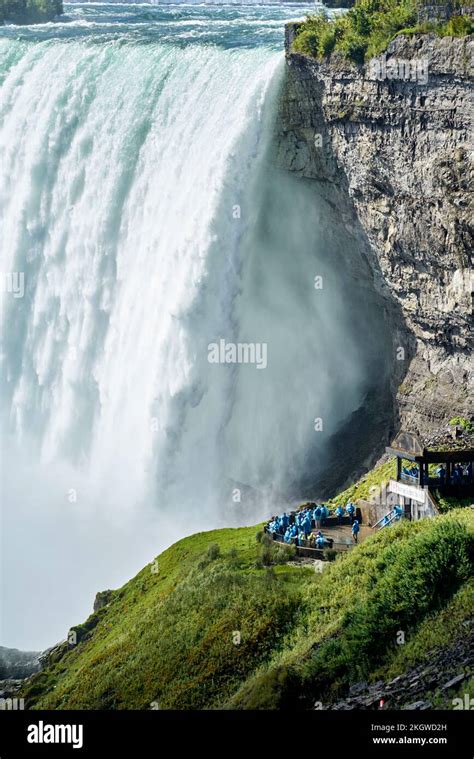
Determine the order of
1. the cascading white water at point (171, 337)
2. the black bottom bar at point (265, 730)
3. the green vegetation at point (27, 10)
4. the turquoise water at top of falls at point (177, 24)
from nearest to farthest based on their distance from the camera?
the black bottom bar at point (265, 730) < the cascading white water at point (171, 337) < the turquoise water at top of falls at point (177, 24) < the green vegetation at point (27, 10)

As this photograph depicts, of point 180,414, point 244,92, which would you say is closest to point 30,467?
point 180,414

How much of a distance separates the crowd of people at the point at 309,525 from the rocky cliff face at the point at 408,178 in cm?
528

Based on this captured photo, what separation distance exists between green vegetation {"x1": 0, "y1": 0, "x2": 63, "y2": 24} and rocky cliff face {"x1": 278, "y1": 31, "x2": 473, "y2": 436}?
141 ft

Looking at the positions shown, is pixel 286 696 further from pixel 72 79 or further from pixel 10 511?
pixel 72 79

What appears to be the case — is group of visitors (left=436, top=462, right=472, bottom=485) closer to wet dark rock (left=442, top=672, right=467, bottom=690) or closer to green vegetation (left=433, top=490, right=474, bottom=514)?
green vegetation (left=433, top=490, right=474, bottom=514)

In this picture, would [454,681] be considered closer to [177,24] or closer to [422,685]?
[422,685]

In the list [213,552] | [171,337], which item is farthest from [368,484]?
[171,337]

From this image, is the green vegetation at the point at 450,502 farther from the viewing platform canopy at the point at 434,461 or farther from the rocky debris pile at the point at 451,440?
the rocky debris pile at the point at 451,440

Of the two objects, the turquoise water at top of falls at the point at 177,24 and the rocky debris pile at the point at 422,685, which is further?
the turquoise water at top of falls at the point at 177,24

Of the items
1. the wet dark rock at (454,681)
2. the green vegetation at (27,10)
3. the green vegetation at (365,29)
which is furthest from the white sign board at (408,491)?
the green vegetation at (27,10)

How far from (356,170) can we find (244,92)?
583 cm

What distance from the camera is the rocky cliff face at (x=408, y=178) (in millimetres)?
41781

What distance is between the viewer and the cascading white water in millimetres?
49469

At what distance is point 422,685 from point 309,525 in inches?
439
